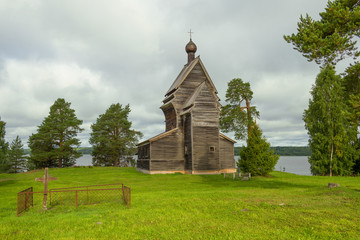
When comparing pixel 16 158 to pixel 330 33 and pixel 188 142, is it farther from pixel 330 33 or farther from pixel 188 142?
pixel 330 33

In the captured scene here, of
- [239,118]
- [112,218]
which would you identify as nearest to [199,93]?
[239,118]

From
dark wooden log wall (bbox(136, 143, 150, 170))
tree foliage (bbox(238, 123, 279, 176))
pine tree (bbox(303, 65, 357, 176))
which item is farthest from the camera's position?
dark wooden log wall (bbox(136, 143, 150, 170))

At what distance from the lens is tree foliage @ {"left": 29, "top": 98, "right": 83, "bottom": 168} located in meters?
49.8

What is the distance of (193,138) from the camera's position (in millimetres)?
32656

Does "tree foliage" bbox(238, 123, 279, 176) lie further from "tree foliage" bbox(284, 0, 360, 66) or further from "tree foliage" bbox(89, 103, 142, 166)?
"tree foliage" bbox(89, 103, 142, 166)

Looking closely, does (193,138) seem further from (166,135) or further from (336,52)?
(336,52)

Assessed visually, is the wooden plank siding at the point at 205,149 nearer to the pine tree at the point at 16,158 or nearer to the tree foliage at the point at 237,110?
the tree foliage at the point at 237,110

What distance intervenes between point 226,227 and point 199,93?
25.6 metres

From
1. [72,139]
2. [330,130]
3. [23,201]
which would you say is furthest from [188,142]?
[72,139]

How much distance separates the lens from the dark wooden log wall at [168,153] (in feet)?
109

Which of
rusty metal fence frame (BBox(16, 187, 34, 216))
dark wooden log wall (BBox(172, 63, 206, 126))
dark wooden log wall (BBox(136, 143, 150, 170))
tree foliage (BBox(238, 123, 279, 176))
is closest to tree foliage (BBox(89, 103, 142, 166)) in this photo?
dark wooden log wall (BBox(136, 143, 150, 170))

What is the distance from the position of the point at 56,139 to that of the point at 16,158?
2355 cm

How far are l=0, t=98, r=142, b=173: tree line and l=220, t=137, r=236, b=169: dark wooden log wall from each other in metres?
25.4

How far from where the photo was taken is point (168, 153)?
111 feet
